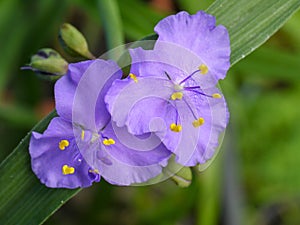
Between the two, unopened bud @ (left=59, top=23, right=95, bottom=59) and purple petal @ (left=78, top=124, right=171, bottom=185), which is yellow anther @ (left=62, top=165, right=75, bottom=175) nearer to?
purple petal @ (left=78, top=124, right=171, bottom=185)

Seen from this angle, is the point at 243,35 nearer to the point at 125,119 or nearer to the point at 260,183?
the point at 125,119

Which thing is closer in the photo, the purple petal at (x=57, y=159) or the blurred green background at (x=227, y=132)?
the purple petal at (x=57, y=159)

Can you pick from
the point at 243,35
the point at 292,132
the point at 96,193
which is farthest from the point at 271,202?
the point at 243,35

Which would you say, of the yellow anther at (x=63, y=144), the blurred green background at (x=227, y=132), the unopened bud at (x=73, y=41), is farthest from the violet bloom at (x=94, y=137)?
the blurred green background at (x=227, y=132)

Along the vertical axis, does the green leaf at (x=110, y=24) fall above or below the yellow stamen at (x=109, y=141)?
above

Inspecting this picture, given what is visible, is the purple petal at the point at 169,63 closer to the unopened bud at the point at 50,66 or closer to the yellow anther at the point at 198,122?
the yellow anther at the point at 198,122

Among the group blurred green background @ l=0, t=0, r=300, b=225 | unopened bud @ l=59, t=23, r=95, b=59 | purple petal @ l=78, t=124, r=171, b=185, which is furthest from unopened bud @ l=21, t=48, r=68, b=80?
blurred green background @ l=0, t=0, r=300, b=225

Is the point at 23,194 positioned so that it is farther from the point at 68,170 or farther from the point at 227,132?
the point at 227,132
